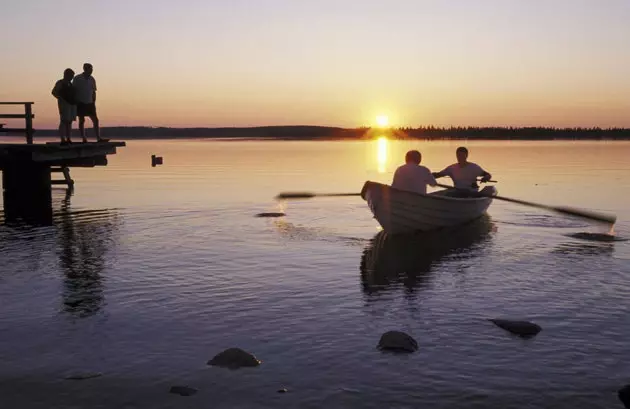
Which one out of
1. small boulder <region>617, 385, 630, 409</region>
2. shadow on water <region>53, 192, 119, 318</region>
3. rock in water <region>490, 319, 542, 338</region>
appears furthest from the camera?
shadow on water <region>53, 192, 119, 318</region>

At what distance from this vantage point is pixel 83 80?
2342cm

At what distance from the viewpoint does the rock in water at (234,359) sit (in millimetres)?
8078

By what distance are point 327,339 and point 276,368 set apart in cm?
130

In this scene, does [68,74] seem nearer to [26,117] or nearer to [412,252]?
[26,117]

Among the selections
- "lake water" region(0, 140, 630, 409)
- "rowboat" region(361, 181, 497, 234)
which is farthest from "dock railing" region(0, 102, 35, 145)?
"rowboat" region(361, 181, 497, 234)

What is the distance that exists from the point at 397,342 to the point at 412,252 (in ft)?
25.0

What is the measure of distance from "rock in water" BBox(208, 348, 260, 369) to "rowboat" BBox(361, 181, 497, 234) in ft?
31.9

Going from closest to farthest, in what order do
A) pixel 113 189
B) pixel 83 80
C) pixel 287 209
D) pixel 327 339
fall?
pixel 327 339 < pixel 83 80 < pixel 287 209 < pixel 113 189

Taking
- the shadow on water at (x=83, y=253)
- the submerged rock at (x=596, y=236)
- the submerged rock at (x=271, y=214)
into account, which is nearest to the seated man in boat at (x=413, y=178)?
the submerged rock at (x=596, y=236)

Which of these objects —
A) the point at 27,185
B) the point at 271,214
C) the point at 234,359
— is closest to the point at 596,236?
the point at 271,214

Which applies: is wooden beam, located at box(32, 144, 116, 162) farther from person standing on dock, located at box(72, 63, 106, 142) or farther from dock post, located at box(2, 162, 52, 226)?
person standing on dock, located at box(72, 63, 106, 142)

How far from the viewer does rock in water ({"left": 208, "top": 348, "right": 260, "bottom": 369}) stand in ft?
26.5

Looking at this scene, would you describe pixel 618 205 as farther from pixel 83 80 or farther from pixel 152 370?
pixel 152 370

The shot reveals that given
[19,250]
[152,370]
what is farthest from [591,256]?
[19,250]
